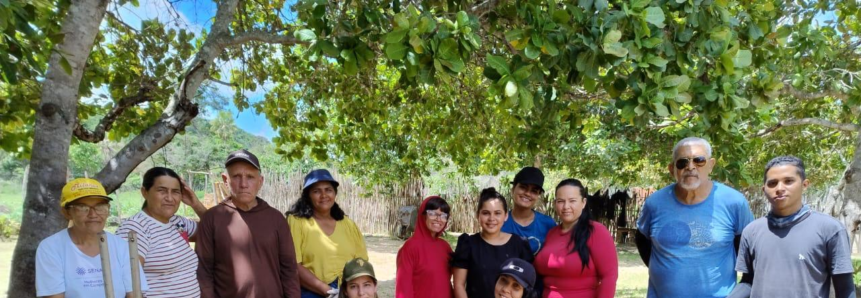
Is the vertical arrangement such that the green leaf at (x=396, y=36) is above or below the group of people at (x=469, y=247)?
above

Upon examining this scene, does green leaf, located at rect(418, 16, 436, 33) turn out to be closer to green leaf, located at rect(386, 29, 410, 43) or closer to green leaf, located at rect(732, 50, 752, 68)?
green leaf, located at rect(386, 29, 410, 43)

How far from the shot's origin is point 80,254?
2.45 meters

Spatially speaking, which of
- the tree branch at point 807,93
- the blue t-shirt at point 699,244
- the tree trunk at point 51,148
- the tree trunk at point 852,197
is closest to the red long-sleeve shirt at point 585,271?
the blue t-shirt at point 699,244

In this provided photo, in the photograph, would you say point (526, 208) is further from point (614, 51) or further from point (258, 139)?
point (258, 139)

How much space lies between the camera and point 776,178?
8.93 ft

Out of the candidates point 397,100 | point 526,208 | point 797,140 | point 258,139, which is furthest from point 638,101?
point 258,139

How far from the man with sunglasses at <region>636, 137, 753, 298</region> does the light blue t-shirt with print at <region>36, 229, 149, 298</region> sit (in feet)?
8.25

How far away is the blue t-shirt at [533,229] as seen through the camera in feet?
11.4

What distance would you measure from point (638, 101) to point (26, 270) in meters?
3.06

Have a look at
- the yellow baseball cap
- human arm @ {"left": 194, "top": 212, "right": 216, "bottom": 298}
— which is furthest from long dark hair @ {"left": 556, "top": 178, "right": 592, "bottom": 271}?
the yellow baseball cap

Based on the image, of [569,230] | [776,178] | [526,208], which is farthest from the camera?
[526,208]

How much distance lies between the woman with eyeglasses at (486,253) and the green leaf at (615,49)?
3.45 ft

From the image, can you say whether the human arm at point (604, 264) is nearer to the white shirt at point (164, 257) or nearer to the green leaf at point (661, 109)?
the green leaf at point (661, 109)

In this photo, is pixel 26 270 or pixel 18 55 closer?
pixel 18 55
